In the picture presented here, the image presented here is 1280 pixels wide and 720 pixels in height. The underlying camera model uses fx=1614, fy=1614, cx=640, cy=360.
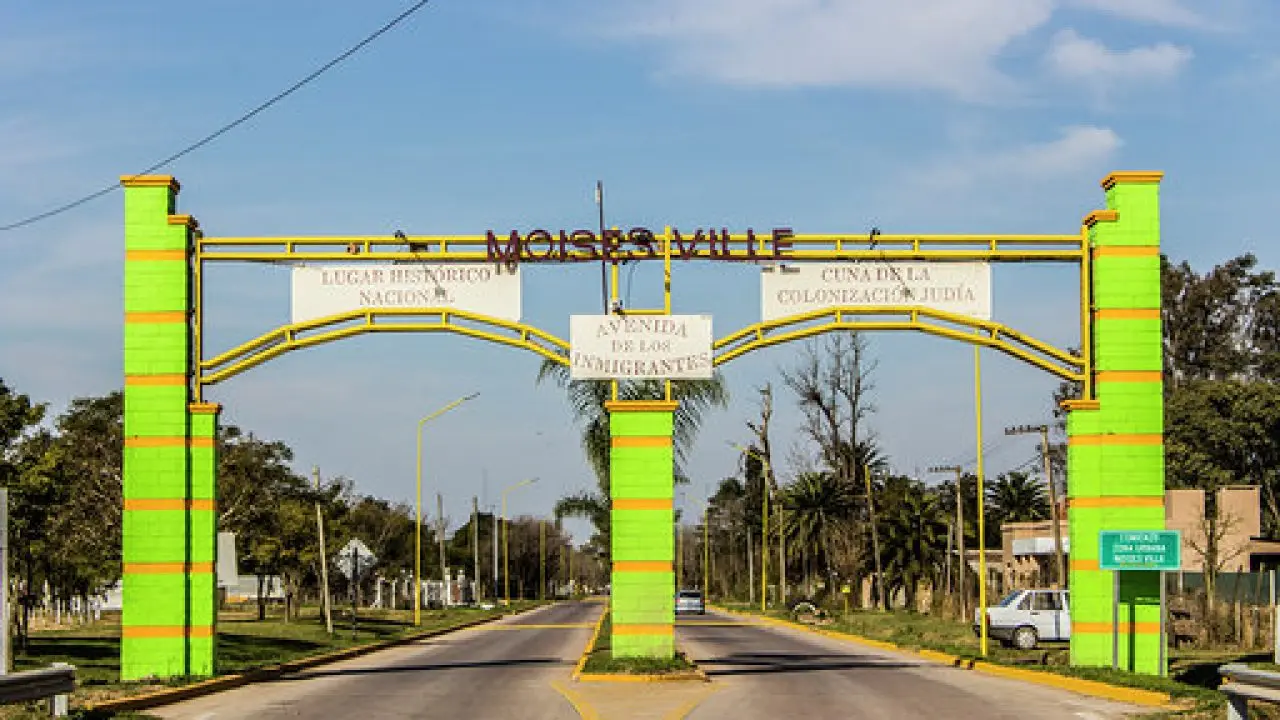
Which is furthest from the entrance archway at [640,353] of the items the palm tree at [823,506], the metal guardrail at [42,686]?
the palm tree at [823,506]

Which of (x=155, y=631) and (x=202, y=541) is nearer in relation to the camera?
(x=155, y=631)

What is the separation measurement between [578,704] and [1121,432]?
34.7ft

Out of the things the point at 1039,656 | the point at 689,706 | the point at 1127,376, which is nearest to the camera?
the point at 689,706

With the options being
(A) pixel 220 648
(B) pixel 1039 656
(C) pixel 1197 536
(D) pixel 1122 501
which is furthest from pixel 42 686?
(C) pixel 1197 536

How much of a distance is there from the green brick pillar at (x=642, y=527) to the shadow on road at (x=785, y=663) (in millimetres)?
1999

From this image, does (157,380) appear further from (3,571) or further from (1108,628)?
(1108,628)

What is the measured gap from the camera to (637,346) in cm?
2620

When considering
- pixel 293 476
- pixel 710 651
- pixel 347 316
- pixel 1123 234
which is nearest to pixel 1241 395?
pixel 293 476

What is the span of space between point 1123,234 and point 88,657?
69.4ft

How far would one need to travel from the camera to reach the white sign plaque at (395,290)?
2642cm

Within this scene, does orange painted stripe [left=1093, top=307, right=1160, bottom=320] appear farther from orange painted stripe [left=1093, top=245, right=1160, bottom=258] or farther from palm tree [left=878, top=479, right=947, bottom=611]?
palm tree [left=878, top=479, right=947, bottom=611]

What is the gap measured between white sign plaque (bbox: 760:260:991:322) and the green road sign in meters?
4.17

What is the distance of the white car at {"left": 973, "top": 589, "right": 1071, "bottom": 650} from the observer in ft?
131

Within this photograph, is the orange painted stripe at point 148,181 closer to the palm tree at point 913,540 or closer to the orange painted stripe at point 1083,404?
the orange painted stripe at point 1083,404
